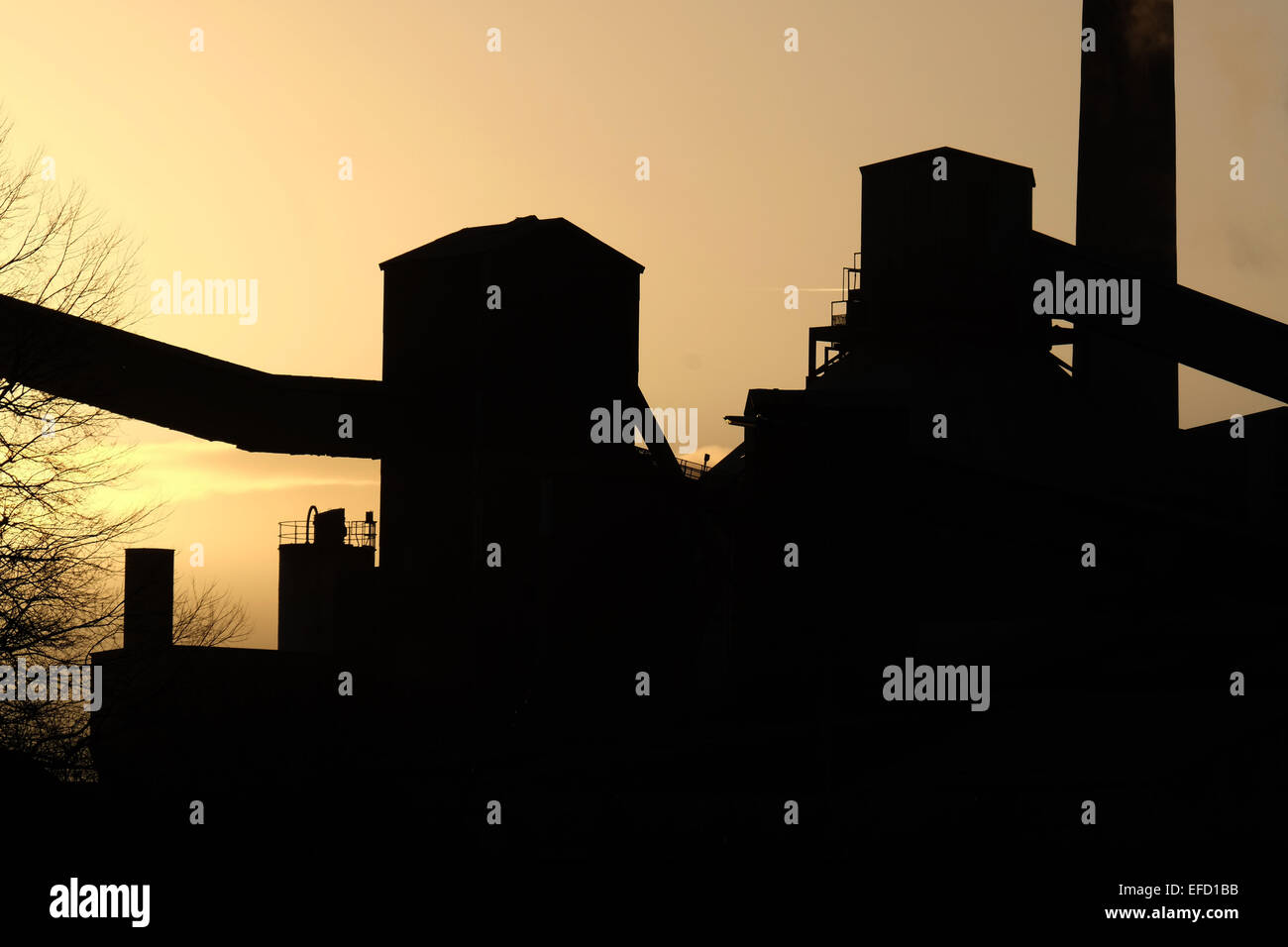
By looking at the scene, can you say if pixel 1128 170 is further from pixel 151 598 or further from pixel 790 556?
pixel 151 598

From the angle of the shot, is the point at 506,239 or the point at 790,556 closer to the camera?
the point at 790,556

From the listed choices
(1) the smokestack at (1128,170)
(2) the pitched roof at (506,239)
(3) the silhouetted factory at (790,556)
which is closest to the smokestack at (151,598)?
(3) the silhouetted factory at (790,556)

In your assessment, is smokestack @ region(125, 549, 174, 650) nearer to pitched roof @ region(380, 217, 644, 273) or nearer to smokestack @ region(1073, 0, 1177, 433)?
pitched roof @ region(380, 217, 644, 273)

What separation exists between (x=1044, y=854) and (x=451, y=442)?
14047 mm

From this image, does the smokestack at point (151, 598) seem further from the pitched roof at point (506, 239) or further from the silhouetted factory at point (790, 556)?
the pitched roof at point (506, 239)

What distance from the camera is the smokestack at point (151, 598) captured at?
21703 millimetres

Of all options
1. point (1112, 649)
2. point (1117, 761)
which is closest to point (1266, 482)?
point (1112, 649)

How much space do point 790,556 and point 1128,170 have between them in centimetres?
2288

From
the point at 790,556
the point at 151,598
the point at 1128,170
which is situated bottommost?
the point at 151,598

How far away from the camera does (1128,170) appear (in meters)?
29.6

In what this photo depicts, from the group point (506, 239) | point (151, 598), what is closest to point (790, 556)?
point (506, 239)

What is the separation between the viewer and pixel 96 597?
13820 mm

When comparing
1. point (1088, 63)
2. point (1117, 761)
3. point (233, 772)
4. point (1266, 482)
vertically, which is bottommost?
point (233, 772)
